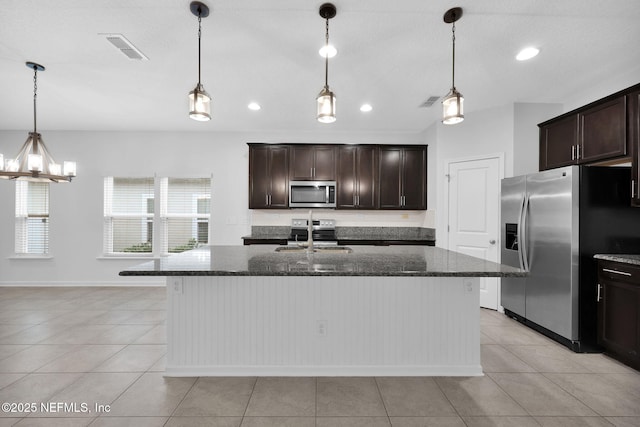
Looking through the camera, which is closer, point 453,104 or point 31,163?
point 453,104

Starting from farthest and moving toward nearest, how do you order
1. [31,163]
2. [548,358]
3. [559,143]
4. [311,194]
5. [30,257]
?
[30,257], [311,194], [559,143], [31,163], [548,358]

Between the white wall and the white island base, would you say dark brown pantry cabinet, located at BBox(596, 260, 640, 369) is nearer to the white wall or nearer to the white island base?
the white island base

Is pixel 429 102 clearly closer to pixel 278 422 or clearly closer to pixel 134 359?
pixel 278 422

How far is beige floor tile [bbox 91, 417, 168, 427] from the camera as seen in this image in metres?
1.85

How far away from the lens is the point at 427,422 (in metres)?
1.88

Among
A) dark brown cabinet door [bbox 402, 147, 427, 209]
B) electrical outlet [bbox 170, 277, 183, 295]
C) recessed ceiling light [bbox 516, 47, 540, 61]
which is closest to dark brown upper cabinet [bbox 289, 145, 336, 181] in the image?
dark brown cabinet door [bbox 402, 147, 427, 209]

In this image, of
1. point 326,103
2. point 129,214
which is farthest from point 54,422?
point 129,214

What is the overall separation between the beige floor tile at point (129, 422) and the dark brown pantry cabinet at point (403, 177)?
409 cm

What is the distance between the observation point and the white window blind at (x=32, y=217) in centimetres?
534

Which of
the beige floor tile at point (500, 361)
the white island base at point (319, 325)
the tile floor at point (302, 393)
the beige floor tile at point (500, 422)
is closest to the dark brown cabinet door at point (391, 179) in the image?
the tile floor at point (302, 393)

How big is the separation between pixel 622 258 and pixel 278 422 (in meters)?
3.00

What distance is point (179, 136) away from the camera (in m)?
5.41

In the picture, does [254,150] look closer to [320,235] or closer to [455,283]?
[320,235]

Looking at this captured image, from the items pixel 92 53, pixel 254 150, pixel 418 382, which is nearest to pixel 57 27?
pixel 92 53
